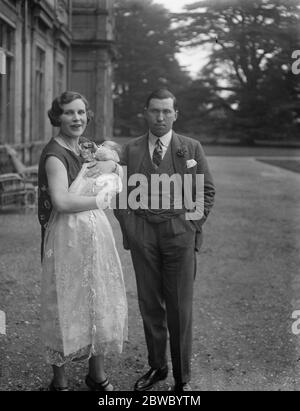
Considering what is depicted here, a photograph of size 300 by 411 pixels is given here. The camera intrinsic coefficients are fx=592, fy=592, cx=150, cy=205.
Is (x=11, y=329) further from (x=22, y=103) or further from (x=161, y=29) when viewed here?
(x=22, y=103)

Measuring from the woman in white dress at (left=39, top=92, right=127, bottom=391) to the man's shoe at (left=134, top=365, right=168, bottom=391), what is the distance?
0.31m

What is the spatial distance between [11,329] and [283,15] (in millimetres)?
3815

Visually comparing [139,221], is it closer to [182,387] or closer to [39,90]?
[182,387]

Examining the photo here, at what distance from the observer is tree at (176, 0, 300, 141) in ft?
17.1

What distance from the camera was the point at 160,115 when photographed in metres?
3.11

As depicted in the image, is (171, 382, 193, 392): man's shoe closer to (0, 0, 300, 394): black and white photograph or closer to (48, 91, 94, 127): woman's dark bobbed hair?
(0, 0, 300, 394): black and white photograph

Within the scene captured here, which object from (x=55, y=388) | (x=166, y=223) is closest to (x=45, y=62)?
(x=166, y=223)

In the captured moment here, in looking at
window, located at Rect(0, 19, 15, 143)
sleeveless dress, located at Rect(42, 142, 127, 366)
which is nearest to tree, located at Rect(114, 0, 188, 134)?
window, located at Rect(0, 19, 15, 143)

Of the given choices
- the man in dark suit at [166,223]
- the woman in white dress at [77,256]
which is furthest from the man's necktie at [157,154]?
the woman in white dress at [77,256]

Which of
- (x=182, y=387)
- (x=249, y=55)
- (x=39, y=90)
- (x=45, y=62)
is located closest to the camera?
(x=182, y=387)

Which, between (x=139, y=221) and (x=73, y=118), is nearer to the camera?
(x=73, y=118)

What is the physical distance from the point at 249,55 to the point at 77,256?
4980 millimetres

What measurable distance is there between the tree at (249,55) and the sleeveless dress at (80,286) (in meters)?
1.81

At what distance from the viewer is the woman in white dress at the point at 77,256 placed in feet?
9.64
